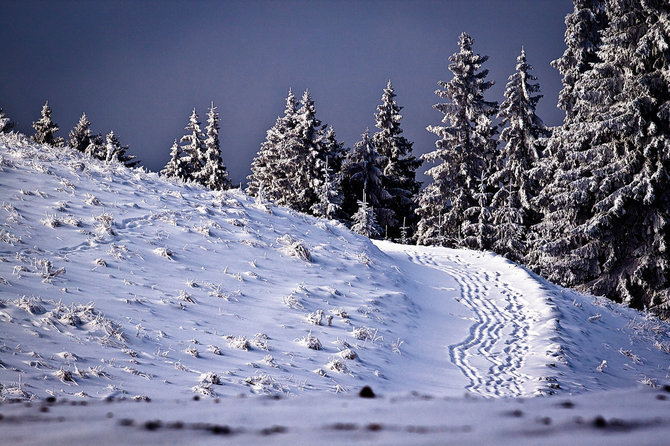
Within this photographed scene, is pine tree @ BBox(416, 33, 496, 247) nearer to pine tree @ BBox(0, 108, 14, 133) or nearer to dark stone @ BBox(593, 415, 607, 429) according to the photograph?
pine tree @ BBox(0, 108, 14, 133)

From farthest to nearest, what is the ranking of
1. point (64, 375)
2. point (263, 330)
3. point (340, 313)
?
point (340, 313), point (263, 330), point (64, 375)

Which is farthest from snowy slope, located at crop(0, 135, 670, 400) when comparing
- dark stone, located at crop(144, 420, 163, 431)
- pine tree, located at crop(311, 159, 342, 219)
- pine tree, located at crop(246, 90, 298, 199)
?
pine tree, located at crop(246, 90, 298, 199)

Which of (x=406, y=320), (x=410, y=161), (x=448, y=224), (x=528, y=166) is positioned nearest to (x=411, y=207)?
(x=410, y=161)

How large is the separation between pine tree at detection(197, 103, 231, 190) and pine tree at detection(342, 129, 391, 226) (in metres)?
13.6

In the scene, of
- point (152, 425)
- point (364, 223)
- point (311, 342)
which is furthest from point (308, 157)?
point (152, 425)

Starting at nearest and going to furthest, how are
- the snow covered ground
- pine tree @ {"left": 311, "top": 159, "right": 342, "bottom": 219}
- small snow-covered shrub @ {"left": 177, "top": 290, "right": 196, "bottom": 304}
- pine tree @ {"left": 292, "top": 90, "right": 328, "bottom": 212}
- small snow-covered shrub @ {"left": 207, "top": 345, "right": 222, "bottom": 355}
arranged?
1. the snow covered ground
2. small snow-covered shrub @ {"left": 207, "top": 345, "right": 222, "bottom": 355}
3. small snow-covered shrub @ {"left": 177, "top": 290, "right": 196, "bottom": 304}
4. pine tree @ {"left": 311, "top": 159, "right": 342, "bottom": 219}
5. pine tree @ {"left": 292, "top": 90, "right": 328, "bottom": 212}

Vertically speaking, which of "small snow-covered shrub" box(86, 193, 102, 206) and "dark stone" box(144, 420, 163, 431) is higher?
"small snow-covered shrub" box(86, 193, 102, 206)

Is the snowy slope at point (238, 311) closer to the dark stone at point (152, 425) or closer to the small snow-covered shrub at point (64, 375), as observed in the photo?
the small snow-covered shrub at point (64, 375)

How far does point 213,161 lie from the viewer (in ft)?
150

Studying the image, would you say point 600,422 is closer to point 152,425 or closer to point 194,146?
point 152,425

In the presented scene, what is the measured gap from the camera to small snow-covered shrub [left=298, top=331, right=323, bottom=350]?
8.77 metres

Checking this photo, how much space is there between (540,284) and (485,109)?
2197 cm

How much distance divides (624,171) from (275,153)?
31.1m

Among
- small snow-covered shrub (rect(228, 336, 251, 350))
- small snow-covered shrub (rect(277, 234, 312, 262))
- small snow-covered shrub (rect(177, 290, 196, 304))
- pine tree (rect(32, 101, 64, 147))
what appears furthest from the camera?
pine tree (rect(32, 101, 64, 147))
